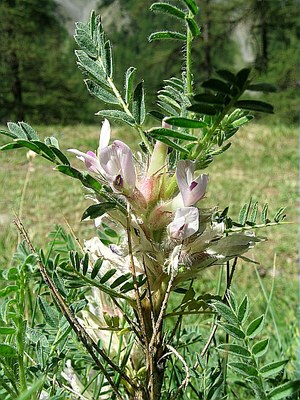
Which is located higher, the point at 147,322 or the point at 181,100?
the point at 181,100

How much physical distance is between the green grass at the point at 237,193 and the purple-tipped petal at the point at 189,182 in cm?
70

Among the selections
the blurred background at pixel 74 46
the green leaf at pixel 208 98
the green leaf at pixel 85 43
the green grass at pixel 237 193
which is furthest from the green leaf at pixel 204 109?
the blurred background at pixel 74 46

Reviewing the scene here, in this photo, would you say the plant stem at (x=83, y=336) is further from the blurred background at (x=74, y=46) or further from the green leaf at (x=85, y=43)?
the blurred background at (x=74, y=46)

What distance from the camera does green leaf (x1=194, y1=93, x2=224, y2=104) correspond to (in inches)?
7.8

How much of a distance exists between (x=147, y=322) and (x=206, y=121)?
0.35 ft

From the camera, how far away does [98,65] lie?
0.95 feet

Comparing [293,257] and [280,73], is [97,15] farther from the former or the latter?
[280,73]

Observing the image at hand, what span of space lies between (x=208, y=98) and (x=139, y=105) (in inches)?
3.2

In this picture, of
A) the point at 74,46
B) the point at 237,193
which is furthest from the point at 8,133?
the point at 74,46

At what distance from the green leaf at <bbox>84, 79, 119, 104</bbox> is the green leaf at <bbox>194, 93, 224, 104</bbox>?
0.09 metres

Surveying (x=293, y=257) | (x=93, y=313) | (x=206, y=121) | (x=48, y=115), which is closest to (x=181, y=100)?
(x=206, y=121)

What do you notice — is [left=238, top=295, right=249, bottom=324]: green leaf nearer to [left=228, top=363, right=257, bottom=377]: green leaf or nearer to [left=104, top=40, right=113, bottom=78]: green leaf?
[left=228, top=363, right=257, bottom=377]: green leaf

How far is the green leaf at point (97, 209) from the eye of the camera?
0.26 metres

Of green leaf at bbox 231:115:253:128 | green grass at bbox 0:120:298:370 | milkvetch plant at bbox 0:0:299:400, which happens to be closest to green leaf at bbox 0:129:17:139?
milkvetch plant at bbox 0:0:299:400
